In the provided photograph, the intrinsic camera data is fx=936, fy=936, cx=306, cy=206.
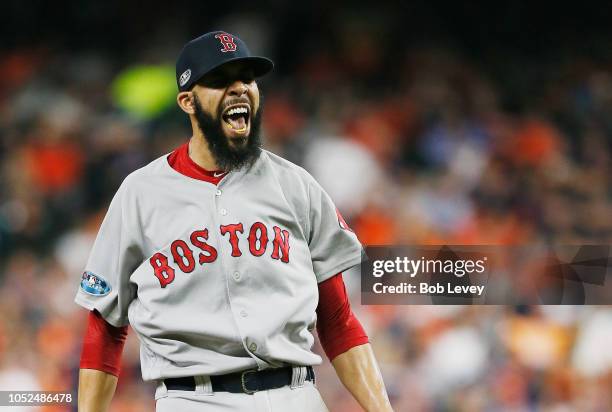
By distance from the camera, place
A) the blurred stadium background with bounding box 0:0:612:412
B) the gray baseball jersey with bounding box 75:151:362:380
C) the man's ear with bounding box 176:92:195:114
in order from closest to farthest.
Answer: the gray baseball jersey with bounding box 75:151:362:380 → the man's ear with bounding box 176:92:195:114 → the blurred stadium background with bounding box 0:0:612:412

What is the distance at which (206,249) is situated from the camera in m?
1.55

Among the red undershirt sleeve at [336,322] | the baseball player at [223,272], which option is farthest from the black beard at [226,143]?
the red undershirt sleeve at [336,322]

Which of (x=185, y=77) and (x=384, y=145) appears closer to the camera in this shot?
(x=185, y=77)

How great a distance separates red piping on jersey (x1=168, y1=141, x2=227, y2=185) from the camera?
1616 mm

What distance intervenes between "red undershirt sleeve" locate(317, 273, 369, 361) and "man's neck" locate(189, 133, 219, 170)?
28 centimetres

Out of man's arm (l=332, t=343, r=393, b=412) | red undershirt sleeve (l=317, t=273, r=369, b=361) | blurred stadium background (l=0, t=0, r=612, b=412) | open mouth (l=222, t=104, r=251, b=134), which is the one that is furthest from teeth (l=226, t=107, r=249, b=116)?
blurred stadium background (l=0, t=0, r=612, b=412)

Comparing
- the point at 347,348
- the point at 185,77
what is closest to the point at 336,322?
the point at 347,348

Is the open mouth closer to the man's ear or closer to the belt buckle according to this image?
the man's ear

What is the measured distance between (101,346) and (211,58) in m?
0.53

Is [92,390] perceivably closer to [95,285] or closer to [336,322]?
[95,285]

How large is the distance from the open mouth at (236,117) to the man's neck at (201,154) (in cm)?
6

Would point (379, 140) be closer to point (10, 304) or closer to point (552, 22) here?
point (552, 22)

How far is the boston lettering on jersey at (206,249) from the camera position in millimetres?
1542

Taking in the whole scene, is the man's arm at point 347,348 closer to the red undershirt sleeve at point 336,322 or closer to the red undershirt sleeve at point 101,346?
the red undershirt sleeve at point 336,322
